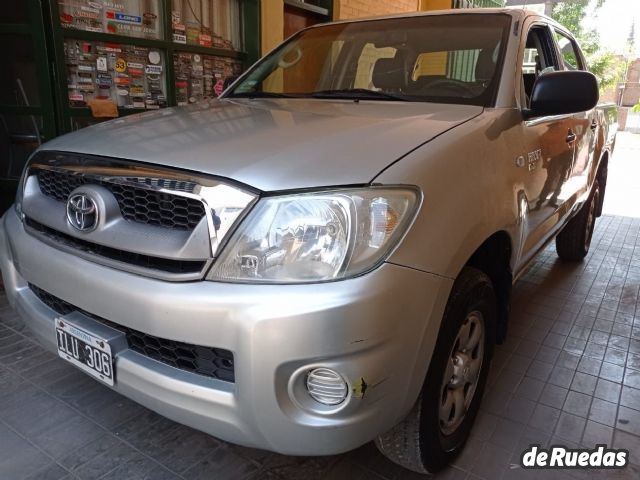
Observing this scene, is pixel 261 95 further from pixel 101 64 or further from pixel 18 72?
pixel 18 72

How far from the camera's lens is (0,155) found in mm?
4273

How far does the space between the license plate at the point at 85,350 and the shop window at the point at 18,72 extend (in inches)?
125

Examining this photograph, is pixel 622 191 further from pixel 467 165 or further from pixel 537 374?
pixel 467 165

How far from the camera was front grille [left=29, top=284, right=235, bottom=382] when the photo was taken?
145 centimetres

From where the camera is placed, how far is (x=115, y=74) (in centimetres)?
459

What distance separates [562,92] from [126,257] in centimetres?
179

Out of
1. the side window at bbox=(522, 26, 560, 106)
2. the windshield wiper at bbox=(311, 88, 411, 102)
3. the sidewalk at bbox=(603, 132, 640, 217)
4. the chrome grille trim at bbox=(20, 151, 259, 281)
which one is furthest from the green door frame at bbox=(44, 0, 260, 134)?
the sidewalk at bbox=(603, 132, 640, 217)

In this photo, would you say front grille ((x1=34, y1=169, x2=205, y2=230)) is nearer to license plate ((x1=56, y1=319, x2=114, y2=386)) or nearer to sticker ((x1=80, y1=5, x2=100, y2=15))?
license plate ((x1=56, y1=319, x2=114, y2=386))

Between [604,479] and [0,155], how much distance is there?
4637mm

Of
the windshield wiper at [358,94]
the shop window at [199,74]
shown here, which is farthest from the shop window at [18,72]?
the windshield wiper at [358,94]

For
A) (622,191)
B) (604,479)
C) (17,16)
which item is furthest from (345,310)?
(622,191)

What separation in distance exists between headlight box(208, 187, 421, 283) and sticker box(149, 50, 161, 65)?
4.05 metres

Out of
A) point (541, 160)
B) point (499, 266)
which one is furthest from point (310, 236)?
point (541, 160)

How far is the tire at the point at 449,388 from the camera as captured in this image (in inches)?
63.9
